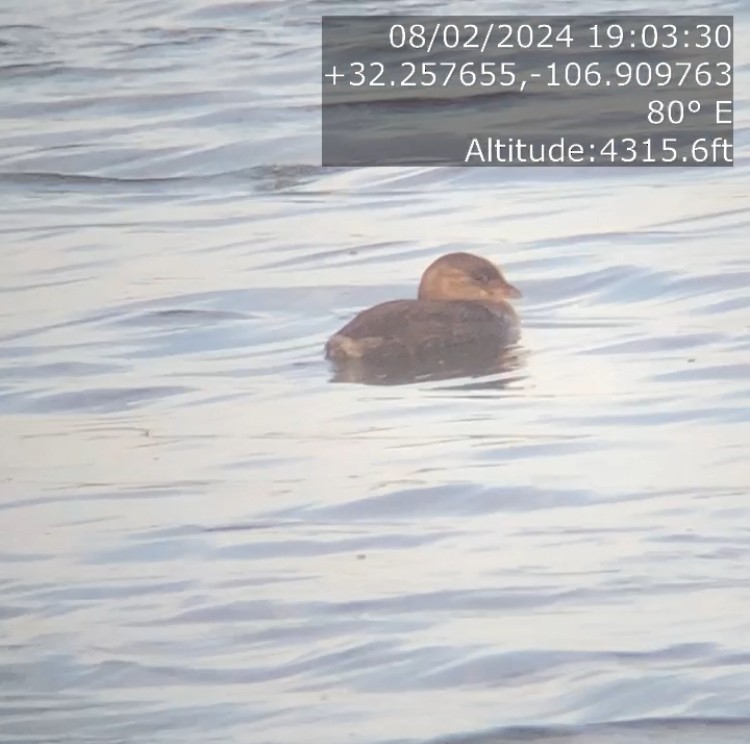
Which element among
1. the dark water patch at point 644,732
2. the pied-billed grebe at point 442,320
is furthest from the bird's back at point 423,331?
the dark water patch at point 644,732

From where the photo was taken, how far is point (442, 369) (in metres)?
2.95

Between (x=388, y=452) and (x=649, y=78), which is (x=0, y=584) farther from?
(x=649, y=78)

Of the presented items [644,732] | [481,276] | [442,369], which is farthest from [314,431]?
[644,732]

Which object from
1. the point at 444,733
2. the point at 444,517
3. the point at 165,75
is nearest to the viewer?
the point at 444,733

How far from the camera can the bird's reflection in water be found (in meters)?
2.92

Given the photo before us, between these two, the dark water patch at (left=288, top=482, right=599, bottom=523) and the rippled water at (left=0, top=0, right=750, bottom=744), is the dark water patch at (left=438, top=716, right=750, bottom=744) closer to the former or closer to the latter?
the rippled water at (left=0, top=0, right=750, bottom=744)

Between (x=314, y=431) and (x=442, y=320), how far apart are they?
10.3 inches

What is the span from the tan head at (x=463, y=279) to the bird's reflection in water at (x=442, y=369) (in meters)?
0.09

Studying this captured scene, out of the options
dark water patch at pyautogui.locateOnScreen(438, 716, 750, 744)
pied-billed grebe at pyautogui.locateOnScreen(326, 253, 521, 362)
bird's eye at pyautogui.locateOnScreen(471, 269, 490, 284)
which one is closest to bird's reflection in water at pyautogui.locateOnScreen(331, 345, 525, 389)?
pied-billed grebe at pyautogui.locateOnScreen(326, 253, 521, 362)

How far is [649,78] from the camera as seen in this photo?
301 centimetres

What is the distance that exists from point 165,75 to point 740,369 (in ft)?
3.35

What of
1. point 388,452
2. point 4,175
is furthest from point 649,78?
point 4,175

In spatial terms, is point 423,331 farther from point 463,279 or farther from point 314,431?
point 314,431

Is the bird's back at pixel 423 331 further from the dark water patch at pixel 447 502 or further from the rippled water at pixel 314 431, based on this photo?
the dark water patch at pixel 447 502
